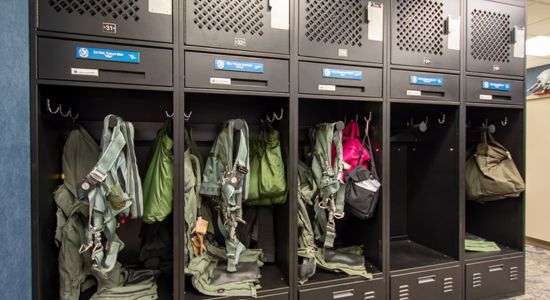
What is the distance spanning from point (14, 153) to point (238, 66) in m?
1.02

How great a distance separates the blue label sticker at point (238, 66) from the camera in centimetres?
162

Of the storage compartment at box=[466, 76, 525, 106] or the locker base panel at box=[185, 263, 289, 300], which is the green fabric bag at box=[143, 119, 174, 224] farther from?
the storage compartment at box=[466, 76, 525, 106]

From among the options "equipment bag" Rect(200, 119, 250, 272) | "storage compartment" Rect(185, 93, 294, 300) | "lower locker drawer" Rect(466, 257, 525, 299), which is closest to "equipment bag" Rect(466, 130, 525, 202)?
"lower locker drawer" Rect(466, 257, 525, 299)

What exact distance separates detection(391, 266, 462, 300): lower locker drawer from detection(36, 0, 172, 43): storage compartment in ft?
6.29

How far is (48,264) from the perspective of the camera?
1.50m

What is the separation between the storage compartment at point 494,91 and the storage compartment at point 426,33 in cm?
19

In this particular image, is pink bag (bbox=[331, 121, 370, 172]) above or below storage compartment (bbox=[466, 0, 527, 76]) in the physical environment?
below

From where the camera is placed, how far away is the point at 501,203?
8.13 feet

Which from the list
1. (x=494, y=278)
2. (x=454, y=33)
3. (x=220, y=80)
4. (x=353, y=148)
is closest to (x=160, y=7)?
(x=220, y=80)

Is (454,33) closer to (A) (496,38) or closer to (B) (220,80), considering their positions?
(A) (496,38)

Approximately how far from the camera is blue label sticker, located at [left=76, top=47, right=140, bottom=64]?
1425mm

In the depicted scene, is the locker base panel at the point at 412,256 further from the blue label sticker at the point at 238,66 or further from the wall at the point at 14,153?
the wall at the point at 14,153

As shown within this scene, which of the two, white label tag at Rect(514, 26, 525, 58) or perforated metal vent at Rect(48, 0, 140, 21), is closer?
perforated metal vent at Rect(48, 0, 140, 21)

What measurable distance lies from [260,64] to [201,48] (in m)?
0.31
